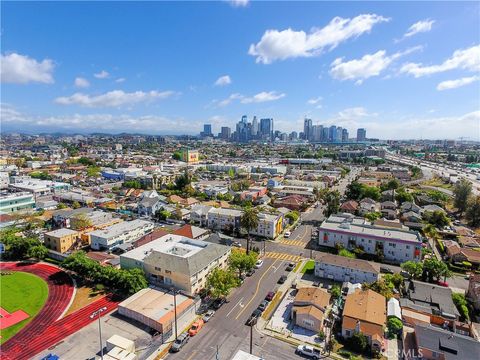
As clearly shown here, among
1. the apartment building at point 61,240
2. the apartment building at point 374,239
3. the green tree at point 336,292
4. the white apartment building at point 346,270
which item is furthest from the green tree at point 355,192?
the apartment building at point 61,240

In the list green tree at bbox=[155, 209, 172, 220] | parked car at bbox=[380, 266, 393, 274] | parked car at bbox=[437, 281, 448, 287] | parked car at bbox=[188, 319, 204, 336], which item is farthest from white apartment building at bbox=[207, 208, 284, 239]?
parked car at bbox=[188, 319, 204, 336]

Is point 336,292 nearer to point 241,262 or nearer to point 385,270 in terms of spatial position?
point 241,262

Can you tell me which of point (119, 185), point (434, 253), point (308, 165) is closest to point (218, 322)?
point (434, 253)

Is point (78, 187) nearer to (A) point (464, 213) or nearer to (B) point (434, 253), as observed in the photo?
(B) point (434, 253)

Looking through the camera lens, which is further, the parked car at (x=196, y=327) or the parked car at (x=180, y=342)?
the parked car at (x=196, y=327)

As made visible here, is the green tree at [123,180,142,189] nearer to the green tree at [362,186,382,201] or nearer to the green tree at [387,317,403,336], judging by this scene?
the green tree at [362,186,382,201]

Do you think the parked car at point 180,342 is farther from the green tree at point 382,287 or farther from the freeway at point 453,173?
the freeway at point 453,173
